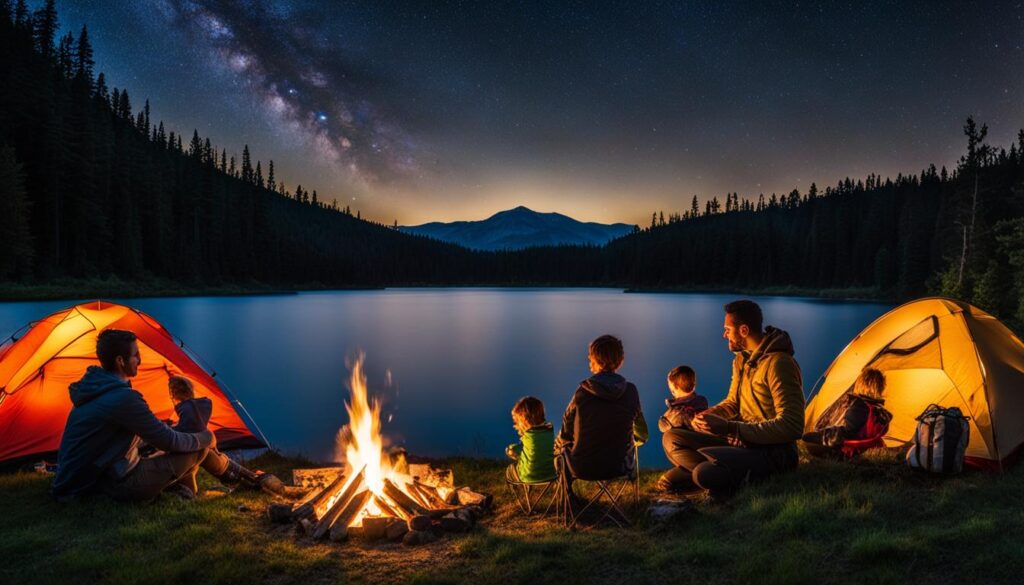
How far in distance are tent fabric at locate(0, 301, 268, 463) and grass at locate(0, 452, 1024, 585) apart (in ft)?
6.87

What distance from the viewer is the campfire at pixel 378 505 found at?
5.52 metres

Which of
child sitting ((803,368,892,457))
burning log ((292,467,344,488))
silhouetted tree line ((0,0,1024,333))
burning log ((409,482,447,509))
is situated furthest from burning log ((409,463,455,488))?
silhouetted tree line ((0,0,1024,333))

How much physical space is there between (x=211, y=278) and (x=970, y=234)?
279 feet

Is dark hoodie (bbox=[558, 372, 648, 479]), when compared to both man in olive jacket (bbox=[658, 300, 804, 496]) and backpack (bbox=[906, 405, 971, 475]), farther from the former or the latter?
backpack (bbox=[906, 405, 971, 475])

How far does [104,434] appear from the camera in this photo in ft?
19.2

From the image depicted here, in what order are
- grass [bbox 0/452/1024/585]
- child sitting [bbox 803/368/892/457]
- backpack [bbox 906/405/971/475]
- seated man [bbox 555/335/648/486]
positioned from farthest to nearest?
1. child sitting [bbox 803/368/892/457]
2. backpack [bbox 906/405/971/475]
3. seated man [bbox 555/335/648/486]
4. grass [bbox 0/452/1024/585]

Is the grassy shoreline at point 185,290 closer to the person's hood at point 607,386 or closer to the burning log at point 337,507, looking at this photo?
the burning log at point 337,507

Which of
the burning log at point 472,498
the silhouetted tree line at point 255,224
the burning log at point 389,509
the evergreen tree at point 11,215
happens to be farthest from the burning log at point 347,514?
the evergreen tree at point 11,215

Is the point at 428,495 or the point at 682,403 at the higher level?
the point at 682,403

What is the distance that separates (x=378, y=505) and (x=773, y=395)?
439 centimetres

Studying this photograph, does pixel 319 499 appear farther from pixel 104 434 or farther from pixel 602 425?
pixel 602 425

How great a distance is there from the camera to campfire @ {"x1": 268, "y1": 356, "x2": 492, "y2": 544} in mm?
5520

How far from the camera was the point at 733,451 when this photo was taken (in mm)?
6234

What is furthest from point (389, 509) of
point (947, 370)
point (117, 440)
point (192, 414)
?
point (947, 370)
